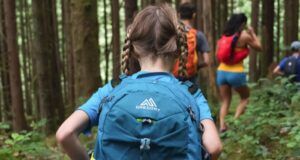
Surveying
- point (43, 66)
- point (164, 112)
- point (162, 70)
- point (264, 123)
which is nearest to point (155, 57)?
point (162, 70)

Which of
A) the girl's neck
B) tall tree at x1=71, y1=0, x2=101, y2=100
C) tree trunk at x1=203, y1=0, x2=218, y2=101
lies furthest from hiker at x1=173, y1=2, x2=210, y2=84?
the girl's neck

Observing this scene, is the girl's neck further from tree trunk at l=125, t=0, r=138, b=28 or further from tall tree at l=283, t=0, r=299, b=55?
tall tree at l=283, t=0, r=299, b=55

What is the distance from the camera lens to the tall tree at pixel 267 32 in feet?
50.7

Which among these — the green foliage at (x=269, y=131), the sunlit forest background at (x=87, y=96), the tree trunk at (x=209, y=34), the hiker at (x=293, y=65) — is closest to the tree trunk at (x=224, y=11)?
the sunlit forest background at (x=87, y=96)

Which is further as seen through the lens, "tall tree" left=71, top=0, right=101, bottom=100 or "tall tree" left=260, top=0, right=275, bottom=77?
"tall tree" left=260, top=0, right=275, bottom=77

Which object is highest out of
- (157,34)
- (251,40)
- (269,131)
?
(157,34)

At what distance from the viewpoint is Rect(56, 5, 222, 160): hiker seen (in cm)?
213

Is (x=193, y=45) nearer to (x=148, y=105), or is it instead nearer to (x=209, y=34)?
(x=209, y=34)

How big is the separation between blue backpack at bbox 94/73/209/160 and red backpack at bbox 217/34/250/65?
5384 mm

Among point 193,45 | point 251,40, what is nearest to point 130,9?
point 193,45

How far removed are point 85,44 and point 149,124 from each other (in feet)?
19.8

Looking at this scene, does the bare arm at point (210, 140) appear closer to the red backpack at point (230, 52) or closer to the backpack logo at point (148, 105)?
the backpack logo at point (148, 105)

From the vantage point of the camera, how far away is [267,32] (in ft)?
51.6

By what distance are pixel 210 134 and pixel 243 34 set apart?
542 centimetres
